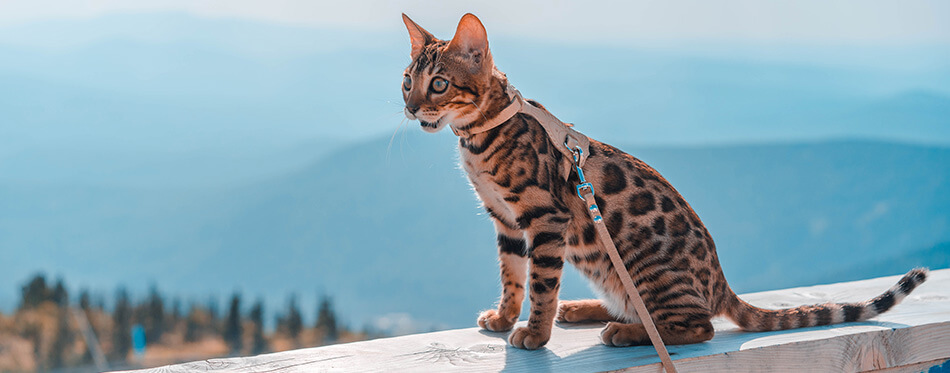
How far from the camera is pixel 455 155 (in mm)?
2055

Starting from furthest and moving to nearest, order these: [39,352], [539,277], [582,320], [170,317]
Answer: [170,317], [39,352], [582,320], [539,277]

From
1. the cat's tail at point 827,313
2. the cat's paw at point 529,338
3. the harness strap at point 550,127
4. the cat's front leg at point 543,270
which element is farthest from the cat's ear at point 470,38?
the cat's tail at point 827,313

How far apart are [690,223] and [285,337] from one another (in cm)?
585

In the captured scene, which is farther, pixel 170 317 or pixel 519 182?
pixel 170 317

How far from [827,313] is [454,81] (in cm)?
122

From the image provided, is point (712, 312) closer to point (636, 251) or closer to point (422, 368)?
point (636, 251)

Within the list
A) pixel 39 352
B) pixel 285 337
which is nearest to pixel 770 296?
pixel 285 337

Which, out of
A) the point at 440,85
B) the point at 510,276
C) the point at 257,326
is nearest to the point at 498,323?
the point at 510,276

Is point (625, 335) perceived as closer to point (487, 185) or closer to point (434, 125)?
point (487, 185)

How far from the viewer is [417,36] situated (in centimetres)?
201

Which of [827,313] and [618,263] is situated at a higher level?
[618,263]

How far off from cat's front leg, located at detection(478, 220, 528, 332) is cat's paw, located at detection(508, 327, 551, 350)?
0.24 meters

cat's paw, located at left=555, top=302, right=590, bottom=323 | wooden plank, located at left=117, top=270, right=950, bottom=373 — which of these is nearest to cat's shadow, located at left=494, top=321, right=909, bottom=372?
wooden plank, located at left=117, top=270, right=950, bottom=373

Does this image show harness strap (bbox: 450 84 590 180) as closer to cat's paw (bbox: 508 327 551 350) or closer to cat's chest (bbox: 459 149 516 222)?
cat's chest (bbox: 459 149 516 222)
